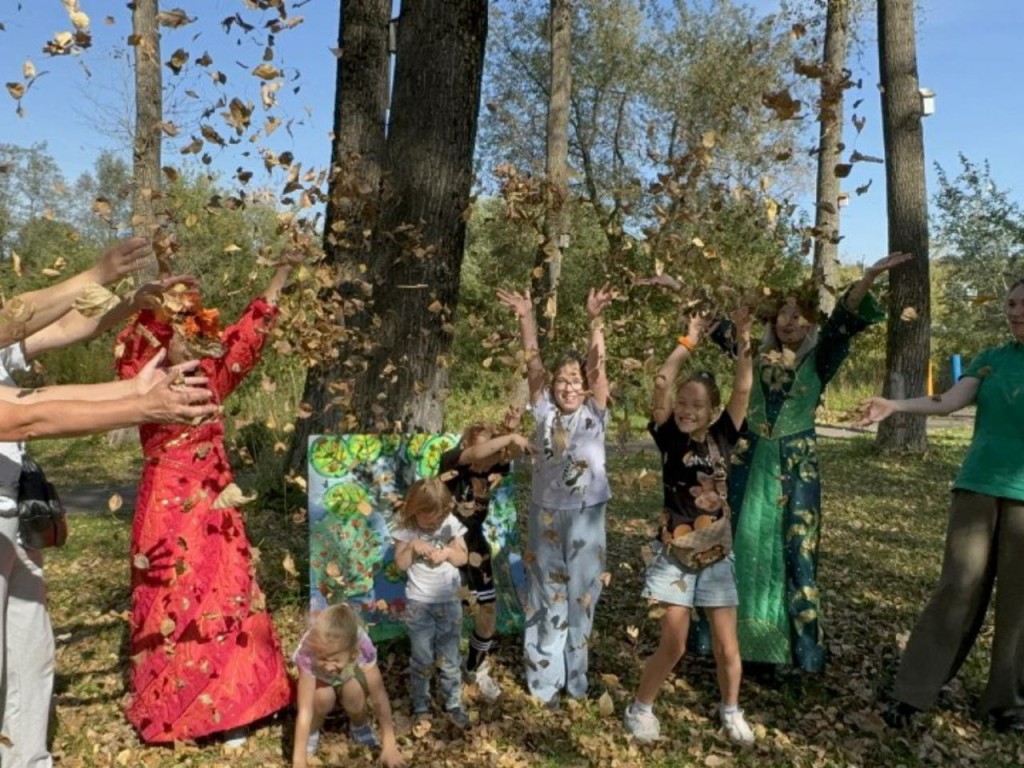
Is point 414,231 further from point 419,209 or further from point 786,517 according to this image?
point 786,517

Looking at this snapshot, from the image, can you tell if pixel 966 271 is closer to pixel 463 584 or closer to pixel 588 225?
pixel 588 225

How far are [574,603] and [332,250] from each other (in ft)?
9.28

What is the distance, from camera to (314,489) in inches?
180

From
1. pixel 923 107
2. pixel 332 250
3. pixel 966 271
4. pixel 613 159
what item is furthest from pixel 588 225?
pixel 332 250

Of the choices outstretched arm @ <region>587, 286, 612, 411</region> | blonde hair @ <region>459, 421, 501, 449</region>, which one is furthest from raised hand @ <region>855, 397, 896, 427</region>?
blonde hair @ <region>459, 421, 501, 449</region>

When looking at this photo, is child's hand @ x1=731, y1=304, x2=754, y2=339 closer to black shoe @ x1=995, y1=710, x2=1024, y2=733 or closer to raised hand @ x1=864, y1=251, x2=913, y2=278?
raised hand @ x1=864, y1=251, x2=913, y2=278

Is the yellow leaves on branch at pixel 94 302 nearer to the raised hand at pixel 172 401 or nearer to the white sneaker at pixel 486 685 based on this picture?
the raised hand at pixel 172 401

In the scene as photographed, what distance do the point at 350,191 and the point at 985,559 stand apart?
404cm

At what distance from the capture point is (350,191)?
5.29 metres

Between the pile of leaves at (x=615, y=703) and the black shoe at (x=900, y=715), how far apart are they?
41 millimetres

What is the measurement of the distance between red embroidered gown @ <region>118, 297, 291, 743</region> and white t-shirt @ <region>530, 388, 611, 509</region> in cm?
147

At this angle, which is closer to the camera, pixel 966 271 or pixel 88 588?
pixel 88 588

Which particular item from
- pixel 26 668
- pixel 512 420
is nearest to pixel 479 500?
pixel 512 420

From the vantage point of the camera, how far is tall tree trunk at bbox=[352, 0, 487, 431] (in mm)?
5039
